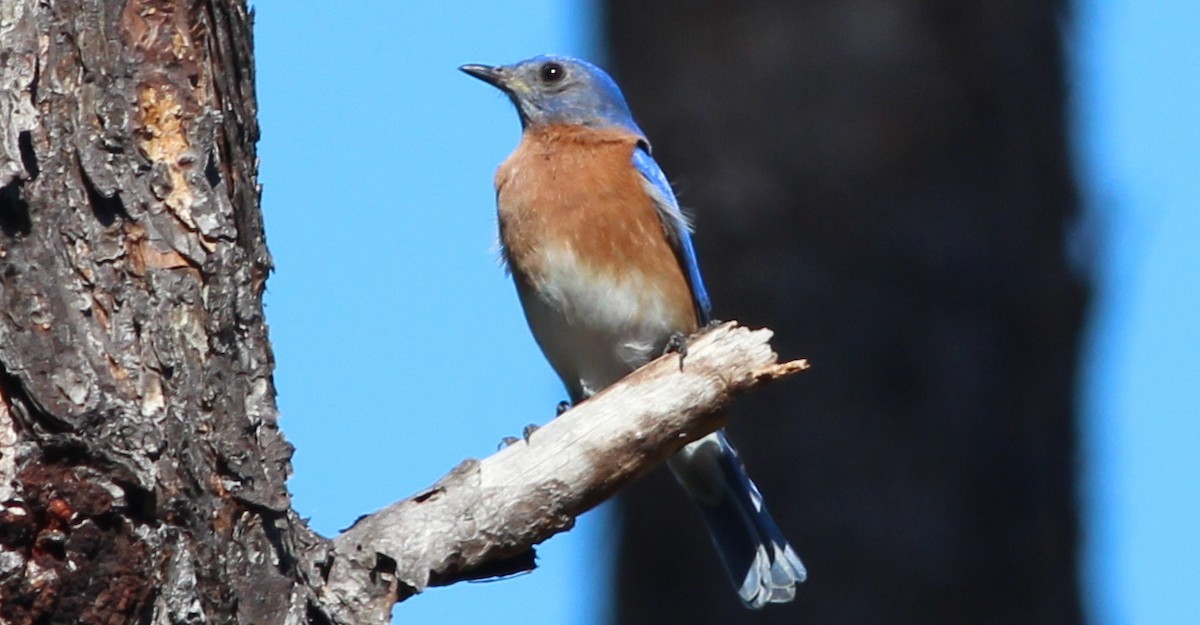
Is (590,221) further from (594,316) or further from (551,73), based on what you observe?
(551,73)

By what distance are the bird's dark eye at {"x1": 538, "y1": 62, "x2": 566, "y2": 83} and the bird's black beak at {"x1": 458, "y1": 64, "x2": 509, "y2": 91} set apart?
0.51 ft

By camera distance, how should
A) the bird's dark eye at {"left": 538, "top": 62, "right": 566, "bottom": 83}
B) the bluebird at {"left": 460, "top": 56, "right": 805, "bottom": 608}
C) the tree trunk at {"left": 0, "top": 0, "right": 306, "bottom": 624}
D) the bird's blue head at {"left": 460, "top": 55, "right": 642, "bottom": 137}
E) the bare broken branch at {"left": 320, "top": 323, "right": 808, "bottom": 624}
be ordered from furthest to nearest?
the bird's dark eye at {"left": 538, "top": 62, "right": 566, "bottom": 83}
the bird's blue head at {"left": 460, "top": 55, "right": 642, "bottom": 137}
the bluebird at {"left": 460, "top": 56, "right": 805, "bottom": 608}
the bare broken branch at {"left": 320, "top": 323, "right": 808, "bottom": 624}
the tree trunk at {"left": 0, "top": 0, "right": 306, "bottom": 624}

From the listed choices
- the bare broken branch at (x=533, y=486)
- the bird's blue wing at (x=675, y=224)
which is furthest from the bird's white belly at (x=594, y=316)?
the bare broken branch at (x=533, y=486)

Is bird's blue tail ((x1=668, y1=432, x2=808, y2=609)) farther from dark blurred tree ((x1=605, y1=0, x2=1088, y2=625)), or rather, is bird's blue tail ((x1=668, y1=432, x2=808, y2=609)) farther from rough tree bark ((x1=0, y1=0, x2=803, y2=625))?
rough tree bark ((x1=0, y1=0, x2=803, y2=625))

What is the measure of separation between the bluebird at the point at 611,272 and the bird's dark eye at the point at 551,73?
760mm

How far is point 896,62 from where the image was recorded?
18.5 feet

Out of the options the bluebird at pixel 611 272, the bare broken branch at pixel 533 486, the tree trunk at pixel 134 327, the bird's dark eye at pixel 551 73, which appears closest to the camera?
the tree trunk at pixel 134 327

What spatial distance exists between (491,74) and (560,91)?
13.5 inches

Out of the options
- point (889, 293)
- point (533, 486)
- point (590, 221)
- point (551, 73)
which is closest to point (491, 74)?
point (551, 73)

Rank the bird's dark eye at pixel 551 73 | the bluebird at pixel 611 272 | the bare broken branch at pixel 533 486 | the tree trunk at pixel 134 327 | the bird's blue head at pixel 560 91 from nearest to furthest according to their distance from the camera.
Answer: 1. the tree trunk at pixel 134 327
2. the bare broken branch at pixel 533 486
3. the bluebird at pixel 611 272
4. the bird's blue head at pixel 560 91
5. the bird's dark eye at pixel 551 73

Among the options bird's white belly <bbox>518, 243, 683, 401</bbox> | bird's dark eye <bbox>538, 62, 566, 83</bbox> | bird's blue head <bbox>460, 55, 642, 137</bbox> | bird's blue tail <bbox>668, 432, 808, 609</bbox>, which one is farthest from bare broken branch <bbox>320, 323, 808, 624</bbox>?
bird's dark eye <bbox>538, 62, 566, 83</bbox>

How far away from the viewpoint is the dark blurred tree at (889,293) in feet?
17.3

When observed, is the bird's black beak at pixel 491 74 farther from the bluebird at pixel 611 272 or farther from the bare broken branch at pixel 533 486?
the bare broken branch at pixel 533 486

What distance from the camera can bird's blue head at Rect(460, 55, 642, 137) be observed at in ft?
21.7
